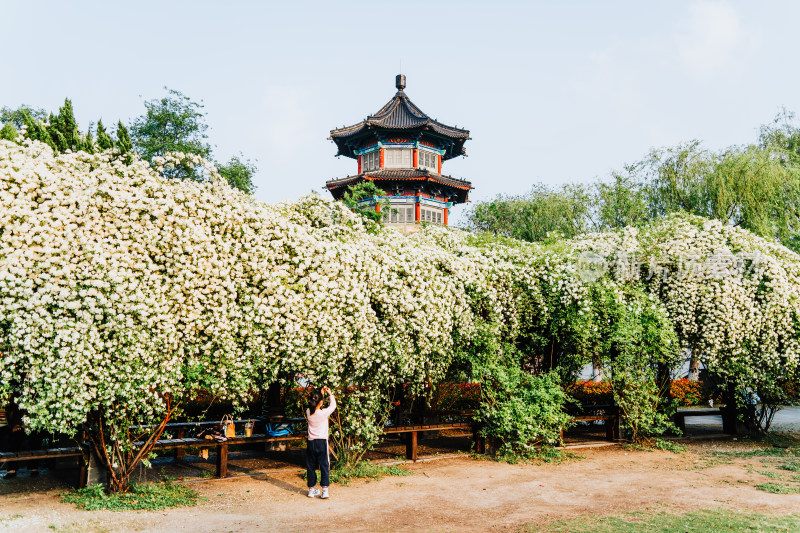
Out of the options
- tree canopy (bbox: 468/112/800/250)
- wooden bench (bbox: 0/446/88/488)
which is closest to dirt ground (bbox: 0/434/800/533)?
wooden bench (bbox: 0/446/88/488)

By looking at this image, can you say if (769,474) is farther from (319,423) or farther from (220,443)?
(220,443)

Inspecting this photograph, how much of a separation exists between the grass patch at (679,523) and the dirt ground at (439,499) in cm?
37

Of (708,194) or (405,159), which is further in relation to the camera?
(405,159)

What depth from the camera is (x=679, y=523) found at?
8.27 m

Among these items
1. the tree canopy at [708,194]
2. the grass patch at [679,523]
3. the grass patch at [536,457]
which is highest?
the tree canopy at [708,194]

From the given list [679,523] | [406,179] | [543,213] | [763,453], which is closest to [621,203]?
[543,213]

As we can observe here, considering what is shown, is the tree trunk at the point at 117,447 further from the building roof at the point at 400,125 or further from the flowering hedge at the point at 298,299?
the building roof at the point at 400,125

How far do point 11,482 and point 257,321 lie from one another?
17.6 feet

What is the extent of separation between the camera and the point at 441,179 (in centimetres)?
3731

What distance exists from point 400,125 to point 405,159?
7.06 feet

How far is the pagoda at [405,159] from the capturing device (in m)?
37.0

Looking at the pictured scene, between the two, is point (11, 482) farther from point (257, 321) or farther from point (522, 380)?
point (522, 380)

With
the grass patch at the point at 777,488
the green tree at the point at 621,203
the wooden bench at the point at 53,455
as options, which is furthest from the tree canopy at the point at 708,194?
the wooden bench at the point at 53,455

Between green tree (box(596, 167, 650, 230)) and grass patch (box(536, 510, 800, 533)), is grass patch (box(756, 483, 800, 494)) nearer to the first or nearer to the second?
grass patch (box(536, 510, 800, 533))
